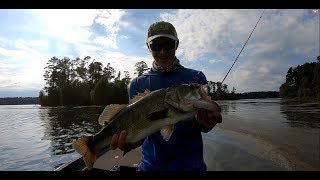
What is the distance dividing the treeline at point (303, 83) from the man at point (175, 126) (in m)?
99.4

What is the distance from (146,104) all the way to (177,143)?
22.7 inches

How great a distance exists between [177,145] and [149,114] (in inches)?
19.3

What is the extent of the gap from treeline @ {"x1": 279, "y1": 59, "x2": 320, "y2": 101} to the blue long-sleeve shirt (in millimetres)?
99413

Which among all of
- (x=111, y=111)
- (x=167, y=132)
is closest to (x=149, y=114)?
(x=167, y=132)

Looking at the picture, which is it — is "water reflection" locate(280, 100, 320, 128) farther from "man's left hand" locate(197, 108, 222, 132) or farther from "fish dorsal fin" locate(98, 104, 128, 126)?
"fish dorsal fin" locate(98, 104, 128, 126)

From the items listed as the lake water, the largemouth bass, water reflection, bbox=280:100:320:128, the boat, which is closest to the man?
the largemouth bass

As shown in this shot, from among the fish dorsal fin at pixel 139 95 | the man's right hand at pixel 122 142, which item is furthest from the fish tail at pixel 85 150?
the fish dorsal fin at pixel 139 95

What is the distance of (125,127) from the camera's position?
372 cm

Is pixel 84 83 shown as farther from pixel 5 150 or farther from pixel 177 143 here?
pixel 177 143

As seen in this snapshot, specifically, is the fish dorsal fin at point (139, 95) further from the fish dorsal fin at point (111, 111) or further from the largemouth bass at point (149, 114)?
the fish dorsal fin at point (111, 111)

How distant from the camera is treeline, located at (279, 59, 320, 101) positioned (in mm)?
102387

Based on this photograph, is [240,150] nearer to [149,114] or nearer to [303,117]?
[149,114]

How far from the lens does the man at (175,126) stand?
3.63 meters
